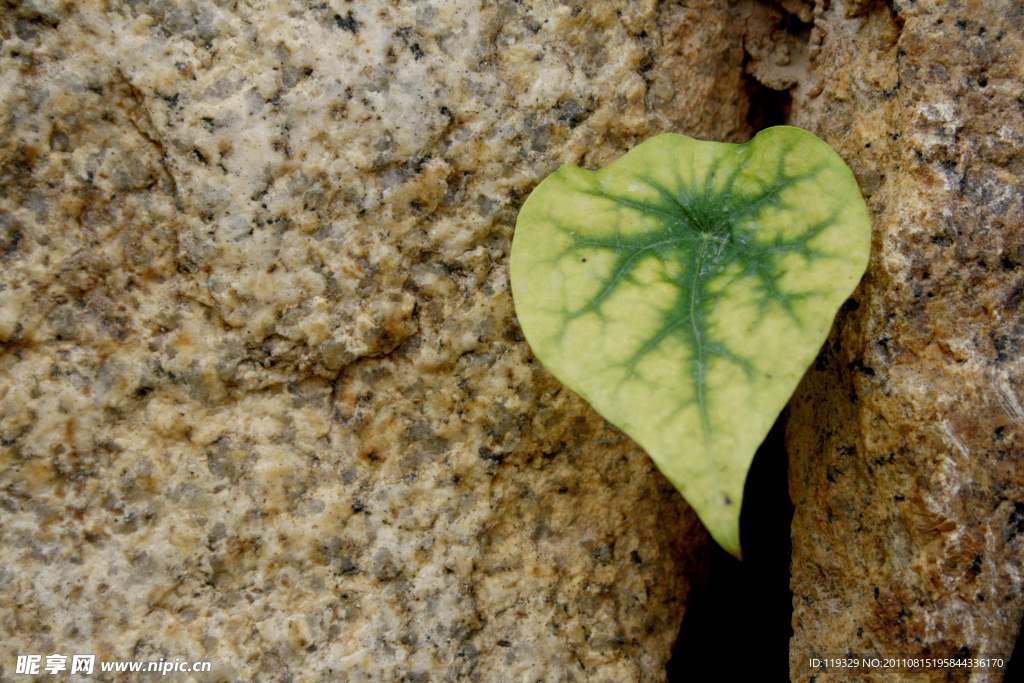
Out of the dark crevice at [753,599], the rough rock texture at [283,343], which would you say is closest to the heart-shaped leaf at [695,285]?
the rough rock texture at [283,343]

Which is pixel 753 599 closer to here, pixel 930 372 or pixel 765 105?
pixel 930 372

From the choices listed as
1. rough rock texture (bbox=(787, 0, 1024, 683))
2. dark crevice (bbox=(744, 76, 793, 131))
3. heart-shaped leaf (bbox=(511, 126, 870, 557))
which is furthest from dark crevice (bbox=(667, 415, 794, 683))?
dark crevice (bbox=(744, 76, 793, 131))

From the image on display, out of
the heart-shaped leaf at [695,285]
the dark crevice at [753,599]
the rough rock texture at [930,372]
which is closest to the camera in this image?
the heart-shaped leaf at [695,285]

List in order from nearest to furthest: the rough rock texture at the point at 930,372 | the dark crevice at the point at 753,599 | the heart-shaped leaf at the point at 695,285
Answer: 1. the heart-shaped leaf at the point at 695,285
2. the rough rock texture at the point at 930,372
3. the dark crevice at the point at 753,599

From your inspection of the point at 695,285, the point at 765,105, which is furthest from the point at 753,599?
the point at 765,105

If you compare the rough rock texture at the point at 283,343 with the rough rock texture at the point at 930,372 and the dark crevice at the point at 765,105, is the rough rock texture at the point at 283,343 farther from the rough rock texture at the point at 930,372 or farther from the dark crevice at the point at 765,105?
the dark crevice at the point at 765,105

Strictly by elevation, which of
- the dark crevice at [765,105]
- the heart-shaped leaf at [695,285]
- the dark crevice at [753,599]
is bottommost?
the dark crevice at [753,599]
